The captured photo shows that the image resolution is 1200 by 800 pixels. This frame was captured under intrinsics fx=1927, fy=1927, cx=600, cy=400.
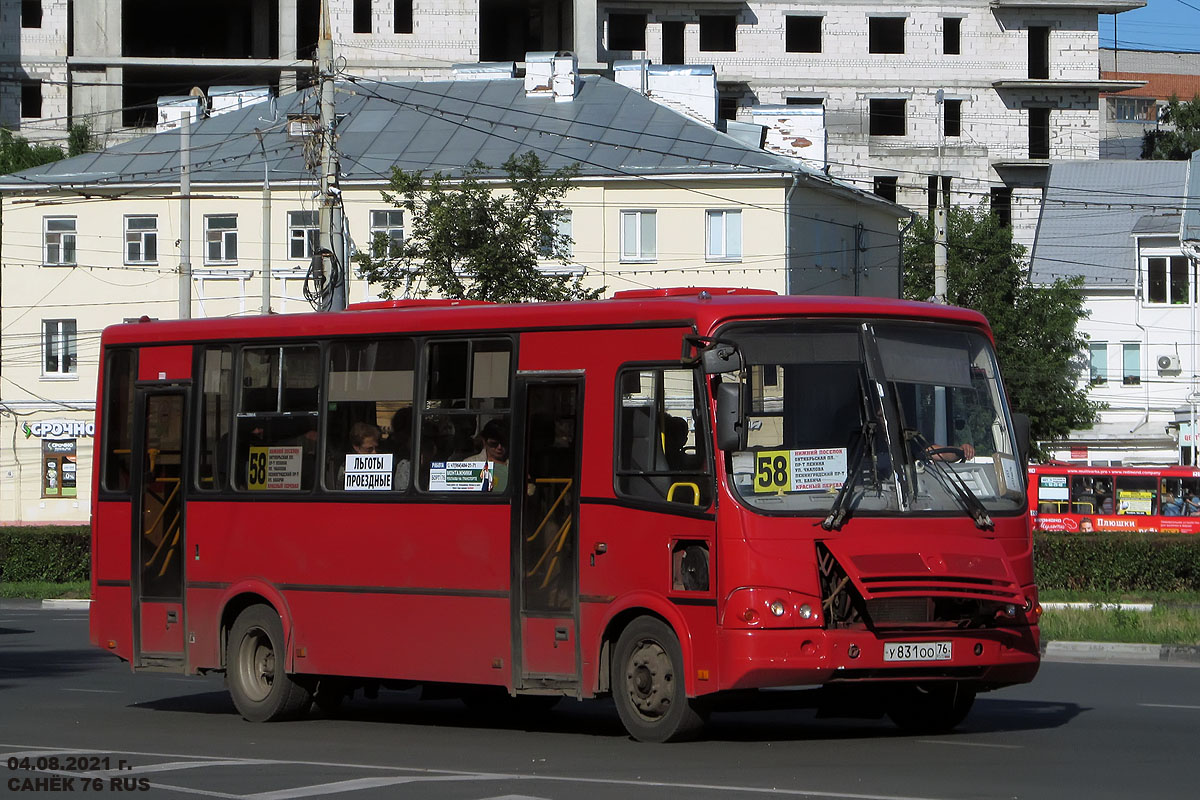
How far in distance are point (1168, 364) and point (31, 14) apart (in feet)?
166

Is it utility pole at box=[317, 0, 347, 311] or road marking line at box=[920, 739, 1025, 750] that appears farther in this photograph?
utility pole at box=[317, 0, 347, 311]

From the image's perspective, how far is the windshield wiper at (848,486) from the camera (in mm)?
11711

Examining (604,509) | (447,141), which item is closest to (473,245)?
(447,141)

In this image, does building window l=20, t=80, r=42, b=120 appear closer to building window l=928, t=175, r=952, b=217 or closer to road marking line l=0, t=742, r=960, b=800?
building window l=928, t=175, r=952, b=217

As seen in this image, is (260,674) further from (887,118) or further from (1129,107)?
(1129,107)

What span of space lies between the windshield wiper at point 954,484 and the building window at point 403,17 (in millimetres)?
72941

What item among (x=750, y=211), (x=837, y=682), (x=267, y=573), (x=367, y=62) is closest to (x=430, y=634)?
(x=267, y=573)

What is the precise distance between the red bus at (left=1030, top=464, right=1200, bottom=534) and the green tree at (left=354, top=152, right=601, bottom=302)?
22657 mm

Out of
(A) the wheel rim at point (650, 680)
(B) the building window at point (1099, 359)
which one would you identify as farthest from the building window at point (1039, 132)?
(A) the wheel rim at point (650, 680)

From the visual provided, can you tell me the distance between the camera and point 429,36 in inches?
3226

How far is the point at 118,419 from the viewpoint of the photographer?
1623 centimetres

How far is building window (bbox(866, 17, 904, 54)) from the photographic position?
90250mm

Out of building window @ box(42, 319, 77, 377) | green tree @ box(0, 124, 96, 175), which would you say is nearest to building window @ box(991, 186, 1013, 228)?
green tree @ box(0, 124, 96, 175)

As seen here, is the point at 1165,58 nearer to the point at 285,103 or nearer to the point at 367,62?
the point at 367,62
